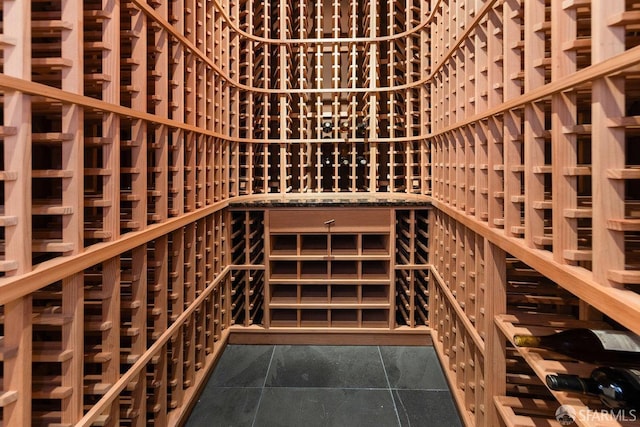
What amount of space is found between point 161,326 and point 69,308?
1.72 ft

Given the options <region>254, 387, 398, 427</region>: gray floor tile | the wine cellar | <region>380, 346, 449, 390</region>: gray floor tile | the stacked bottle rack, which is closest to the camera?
the stacked bottle rack

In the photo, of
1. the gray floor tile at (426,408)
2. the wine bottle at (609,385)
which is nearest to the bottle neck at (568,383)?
the wine bottle at (609,385)

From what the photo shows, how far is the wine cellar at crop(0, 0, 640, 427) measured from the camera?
75 cm

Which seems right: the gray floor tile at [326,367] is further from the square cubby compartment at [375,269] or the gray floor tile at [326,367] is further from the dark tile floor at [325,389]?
the square cubby compartment at [375,269]

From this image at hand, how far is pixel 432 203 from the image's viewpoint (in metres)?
2.17

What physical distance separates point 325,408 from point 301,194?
1.43m

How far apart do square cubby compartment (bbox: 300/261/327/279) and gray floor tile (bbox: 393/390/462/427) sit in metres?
0.78

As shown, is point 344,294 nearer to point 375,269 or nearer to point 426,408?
point 375,269

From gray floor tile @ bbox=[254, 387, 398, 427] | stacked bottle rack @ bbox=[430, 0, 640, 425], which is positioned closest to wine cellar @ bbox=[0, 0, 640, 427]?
stacked bottle rack @ bbox=[430, 0, 640, 425]

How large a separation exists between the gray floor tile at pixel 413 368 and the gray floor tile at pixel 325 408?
0.54ft

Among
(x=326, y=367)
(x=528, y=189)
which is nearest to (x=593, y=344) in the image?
(x=528, y=189)

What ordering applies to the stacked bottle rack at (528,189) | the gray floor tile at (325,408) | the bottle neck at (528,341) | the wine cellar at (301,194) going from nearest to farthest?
the stacked bottle rack at (528,189), the wine cellar at (301,194), the bottle neck at (528,341), the gray floor tile at (325,408)

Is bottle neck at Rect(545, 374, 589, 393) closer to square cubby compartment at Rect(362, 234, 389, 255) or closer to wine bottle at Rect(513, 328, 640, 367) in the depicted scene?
wine bottle at Rect(513, 328, 640, 367)

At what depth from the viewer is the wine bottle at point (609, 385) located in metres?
0.75
